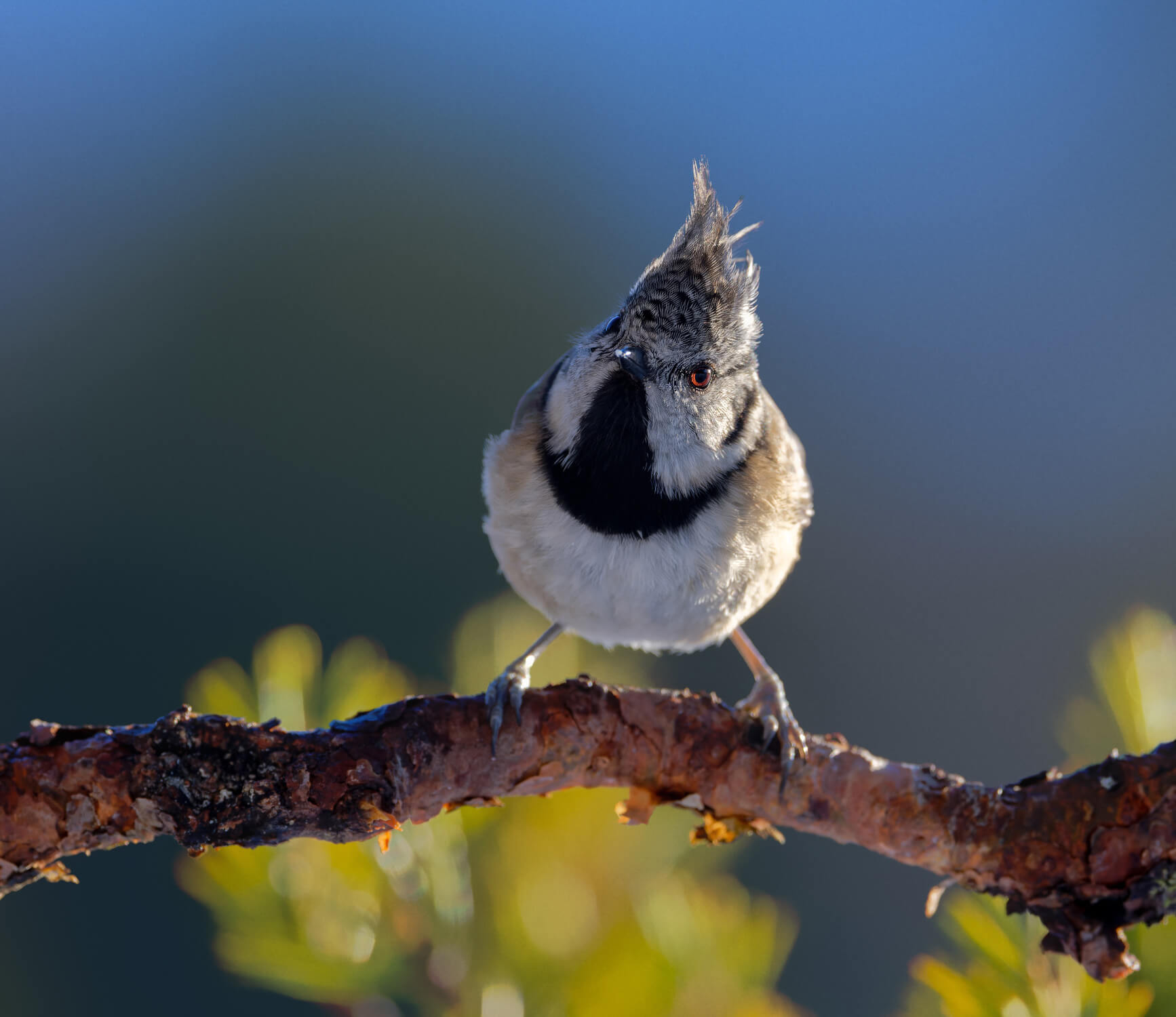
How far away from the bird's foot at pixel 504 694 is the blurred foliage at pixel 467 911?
95mm

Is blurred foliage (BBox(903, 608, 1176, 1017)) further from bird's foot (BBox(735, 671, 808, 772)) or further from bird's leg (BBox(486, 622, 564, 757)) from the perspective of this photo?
bird's leg (BBox(486, 622, 564, 757))

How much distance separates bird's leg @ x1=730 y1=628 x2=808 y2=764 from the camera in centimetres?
73

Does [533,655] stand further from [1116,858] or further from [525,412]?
[1116,858]

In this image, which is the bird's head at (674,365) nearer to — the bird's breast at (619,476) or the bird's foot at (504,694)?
the bird's breast at (619,476)

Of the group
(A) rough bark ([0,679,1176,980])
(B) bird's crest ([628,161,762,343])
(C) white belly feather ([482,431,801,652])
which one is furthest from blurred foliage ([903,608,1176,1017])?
(B) bird's crest ([628,161,762,343])

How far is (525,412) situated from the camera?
101 cm

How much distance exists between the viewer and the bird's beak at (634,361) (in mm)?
820

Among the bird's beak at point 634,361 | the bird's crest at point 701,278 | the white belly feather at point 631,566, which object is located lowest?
the white belly feather at point 631,566

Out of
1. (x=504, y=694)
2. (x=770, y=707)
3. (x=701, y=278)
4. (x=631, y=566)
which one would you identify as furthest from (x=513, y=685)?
(x=701, y=278)

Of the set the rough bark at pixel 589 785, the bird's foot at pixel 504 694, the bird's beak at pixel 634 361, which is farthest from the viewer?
the bird's beak at pixel 634 361

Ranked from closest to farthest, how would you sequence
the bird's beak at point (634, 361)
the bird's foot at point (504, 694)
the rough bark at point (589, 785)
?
the rough bark at point (589, 785) → the bird's foot at point (504, 694) → the bird's beak at point (634, 361)

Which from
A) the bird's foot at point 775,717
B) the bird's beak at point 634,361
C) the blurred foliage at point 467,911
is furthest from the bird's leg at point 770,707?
the bird's beak at point 634,361

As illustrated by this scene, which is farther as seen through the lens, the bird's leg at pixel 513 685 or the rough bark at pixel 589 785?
the bird's leg at pixel 513 685

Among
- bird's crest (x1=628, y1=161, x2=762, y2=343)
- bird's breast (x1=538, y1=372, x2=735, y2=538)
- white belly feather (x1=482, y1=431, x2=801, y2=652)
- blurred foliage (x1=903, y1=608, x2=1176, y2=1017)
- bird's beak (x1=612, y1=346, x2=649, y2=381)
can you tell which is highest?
bird's crest (x1=628, y1=161, x2=762, y2=343)
